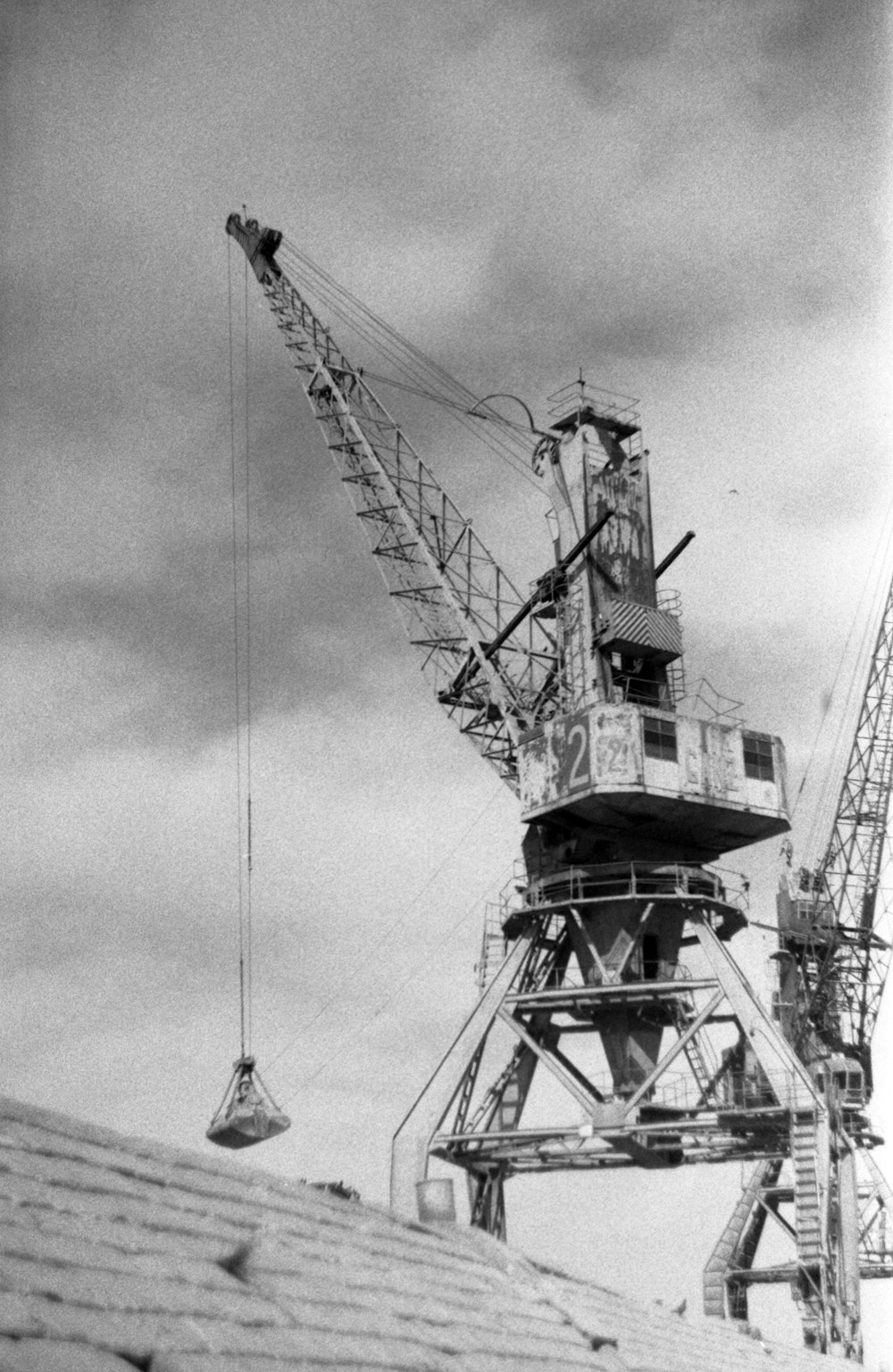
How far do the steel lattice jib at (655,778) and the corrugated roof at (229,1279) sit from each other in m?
41.3

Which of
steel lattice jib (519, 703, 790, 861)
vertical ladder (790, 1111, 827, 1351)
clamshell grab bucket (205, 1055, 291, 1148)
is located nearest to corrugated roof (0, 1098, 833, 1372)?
clamshell grab bucket (205, 1055, 291, 1148)

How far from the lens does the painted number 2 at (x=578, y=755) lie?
57906 millimetres

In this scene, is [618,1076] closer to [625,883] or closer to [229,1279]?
[625,883]

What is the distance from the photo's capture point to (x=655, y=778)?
5794cm

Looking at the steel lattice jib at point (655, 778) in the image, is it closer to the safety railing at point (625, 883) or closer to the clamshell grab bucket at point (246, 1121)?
the safety railing at point (625, 883)

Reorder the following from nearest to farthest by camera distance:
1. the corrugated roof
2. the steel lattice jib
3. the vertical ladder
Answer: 1. the corrugated roof
2. the vertical ladder
3. the steel lattice jib

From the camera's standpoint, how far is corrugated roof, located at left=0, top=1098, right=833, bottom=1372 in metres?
8.91

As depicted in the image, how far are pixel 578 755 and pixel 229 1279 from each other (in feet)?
157

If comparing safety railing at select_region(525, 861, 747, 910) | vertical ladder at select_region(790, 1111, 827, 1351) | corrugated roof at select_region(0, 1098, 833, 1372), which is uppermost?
safety railing at select_region(525, 861, 747, 910)

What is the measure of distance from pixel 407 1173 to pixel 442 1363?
48328 mm

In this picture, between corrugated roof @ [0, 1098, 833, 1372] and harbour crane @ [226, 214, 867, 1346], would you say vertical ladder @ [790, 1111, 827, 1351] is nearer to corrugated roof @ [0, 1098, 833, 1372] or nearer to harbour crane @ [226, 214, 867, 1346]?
harbour crane @ [226, 214, 867, 1346]

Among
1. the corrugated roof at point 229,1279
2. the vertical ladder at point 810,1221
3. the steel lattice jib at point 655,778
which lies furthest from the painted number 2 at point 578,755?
the corrugated roof at point 229,1279

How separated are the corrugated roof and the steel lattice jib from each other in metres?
41.3

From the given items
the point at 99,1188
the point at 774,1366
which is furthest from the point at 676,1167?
the point at 99,1188
